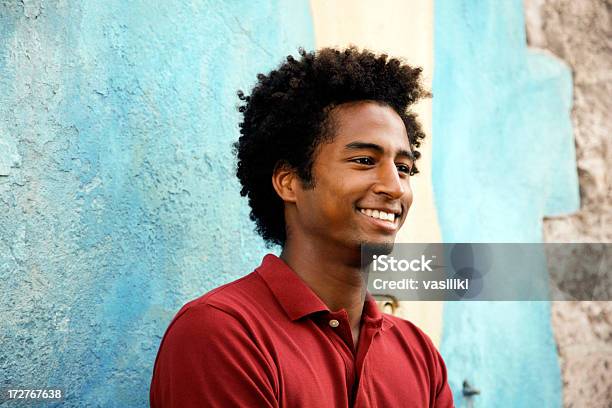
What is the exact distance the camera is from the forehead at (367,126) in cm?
251

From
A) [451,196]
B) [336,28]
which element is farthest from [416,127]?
[451,196]

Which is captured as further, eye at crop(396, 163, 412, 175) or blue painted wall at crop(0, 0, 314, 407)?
eye at crop(396, 163, 412, 175)

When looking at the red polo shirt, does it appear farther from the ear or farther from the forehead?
the forehead

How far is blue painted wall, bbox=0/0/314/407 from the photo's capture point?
2381 mm

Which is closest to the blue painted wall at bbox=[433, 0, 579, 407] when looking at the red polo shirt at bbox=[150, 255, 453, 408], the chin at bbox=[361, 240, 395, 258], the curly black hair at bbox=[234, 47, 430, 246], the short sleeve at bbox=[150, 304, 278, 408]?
the curly black hair at bbox=[234, 47, 430, 246]

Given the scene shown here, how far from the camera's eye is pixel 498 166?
3.94 m

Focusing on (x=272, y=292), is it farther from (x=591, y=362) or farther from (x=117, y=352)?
(x=591, y=362)

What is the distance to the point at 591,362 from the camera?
4.07 m

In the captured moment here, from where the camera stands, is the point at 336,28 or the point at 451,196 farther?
the point at 451,196

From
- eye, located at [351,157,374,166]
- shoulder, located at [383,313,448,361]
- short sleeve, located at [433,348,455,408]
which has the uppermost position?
eye, located at [351,157,374,166]

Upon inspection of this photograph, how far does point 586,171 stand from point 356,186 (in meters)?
2.04

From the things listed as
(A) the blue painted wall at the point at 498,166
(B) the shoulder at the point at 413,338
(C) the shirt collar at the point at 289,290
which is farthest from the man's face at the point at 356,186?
(A) the blue painted wall at the point at 498,166

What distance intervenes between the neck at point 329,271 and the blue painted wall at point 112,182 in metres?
0.46

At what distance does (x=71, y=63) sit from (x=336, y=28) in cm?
119
